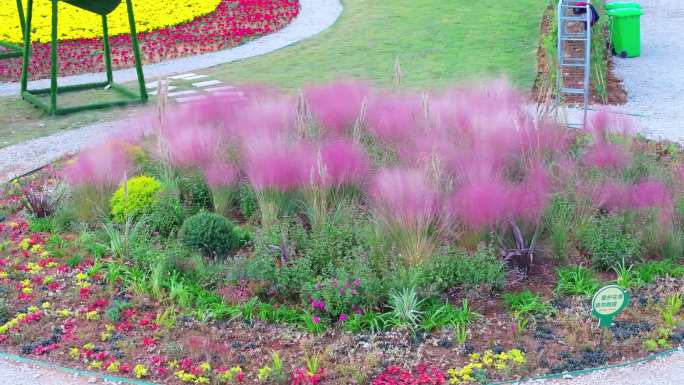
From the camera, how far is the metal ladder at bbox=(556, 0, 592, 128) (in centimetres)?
994

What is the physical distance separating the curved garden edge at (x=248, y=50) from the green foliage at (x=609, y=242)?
7.58 metres

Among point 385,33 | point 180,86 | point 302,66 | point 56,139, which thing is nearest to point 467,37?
point 385,33

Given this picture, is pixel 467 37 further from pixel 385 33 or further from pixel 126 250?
pixel 126 250

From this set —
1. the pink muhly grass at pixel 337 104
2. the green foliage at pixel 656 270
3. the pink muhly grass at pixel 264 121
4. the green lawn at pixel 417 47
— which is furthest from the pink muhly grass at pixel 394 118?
the green lawn at pixel 417 47

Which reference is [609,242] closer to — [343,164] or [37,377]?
[343,164]

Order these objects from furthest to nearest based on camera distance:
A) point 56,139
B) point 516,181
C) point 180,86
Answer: point 180,86, point 56,139, point 516,181

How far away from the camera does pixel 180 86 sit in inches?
466

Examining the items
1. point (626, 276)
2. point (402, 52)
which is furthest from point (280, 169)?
point (402, 52)

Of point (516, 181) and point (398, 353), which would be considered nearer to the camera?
point (398, 353)

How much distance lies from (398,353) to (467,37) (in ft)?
31.4

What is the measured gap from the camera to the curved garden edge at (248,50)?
496 inches

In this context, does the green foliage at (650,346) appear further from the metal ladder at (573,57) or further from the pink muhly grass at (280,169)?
the metal ladder at (573,57)

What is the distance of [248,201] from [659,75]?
688 centimetres

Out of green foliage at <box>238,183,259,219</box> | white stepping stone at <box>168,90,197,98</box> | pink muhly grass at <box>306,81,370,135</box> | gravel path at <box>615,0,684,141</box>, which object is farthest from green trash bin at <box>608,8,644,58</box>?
green foliage at <box>238,183,259,219</box>
